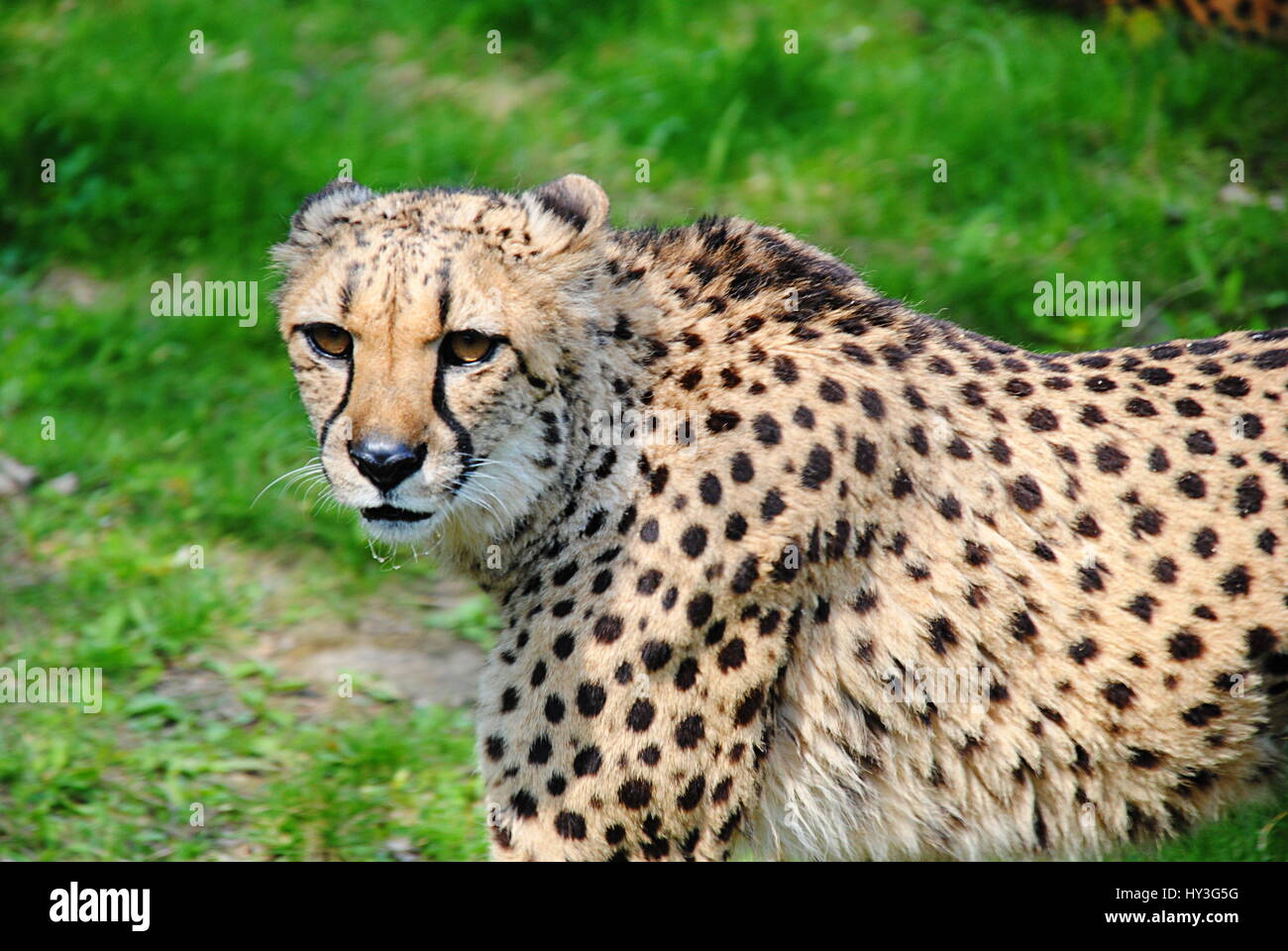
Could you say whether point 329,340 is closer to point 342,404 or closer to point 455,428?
point 342,404

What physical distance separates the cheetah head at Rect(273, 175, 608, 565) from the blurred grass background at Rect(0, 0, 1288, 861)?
1.56 m

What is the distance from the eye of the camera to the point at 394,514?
3.88m

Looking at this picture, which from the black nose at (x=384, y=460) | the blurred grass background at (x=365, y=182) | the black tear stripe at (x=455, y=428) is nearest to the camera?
the black nose at (x=384, y=460)

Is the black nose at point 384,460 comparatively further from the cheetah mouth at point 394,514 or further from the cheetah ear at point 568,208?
the cheetah ear at point 568,208

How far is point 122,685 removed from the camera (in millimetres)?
5547

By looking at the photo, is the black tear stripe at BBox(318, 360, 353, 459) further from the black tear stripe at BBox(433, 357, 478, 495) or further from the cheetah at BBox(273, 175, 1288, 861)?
the black tear stripe at BBox(433, 357, 478, 495)

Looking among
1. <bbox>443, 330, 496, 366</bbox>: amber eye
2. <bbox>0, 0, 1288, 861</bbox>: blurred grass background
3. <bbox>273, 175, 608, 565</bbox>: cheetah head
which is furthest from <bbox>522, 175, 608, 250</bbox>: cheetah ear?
<bbox>0, 0, 1288, 861</bbox>: blurred grass background

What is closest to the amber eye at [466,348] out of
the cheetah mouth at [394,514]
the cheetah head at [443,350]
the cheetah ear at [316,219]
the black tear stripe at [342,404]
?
the cheetah head at [443,350]

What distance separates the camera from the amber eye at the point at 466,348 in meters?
3.88

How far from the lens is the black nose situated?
3705 millimetres

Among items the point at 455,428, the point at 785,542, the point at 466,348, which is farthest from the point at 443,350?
the point at 785,542
